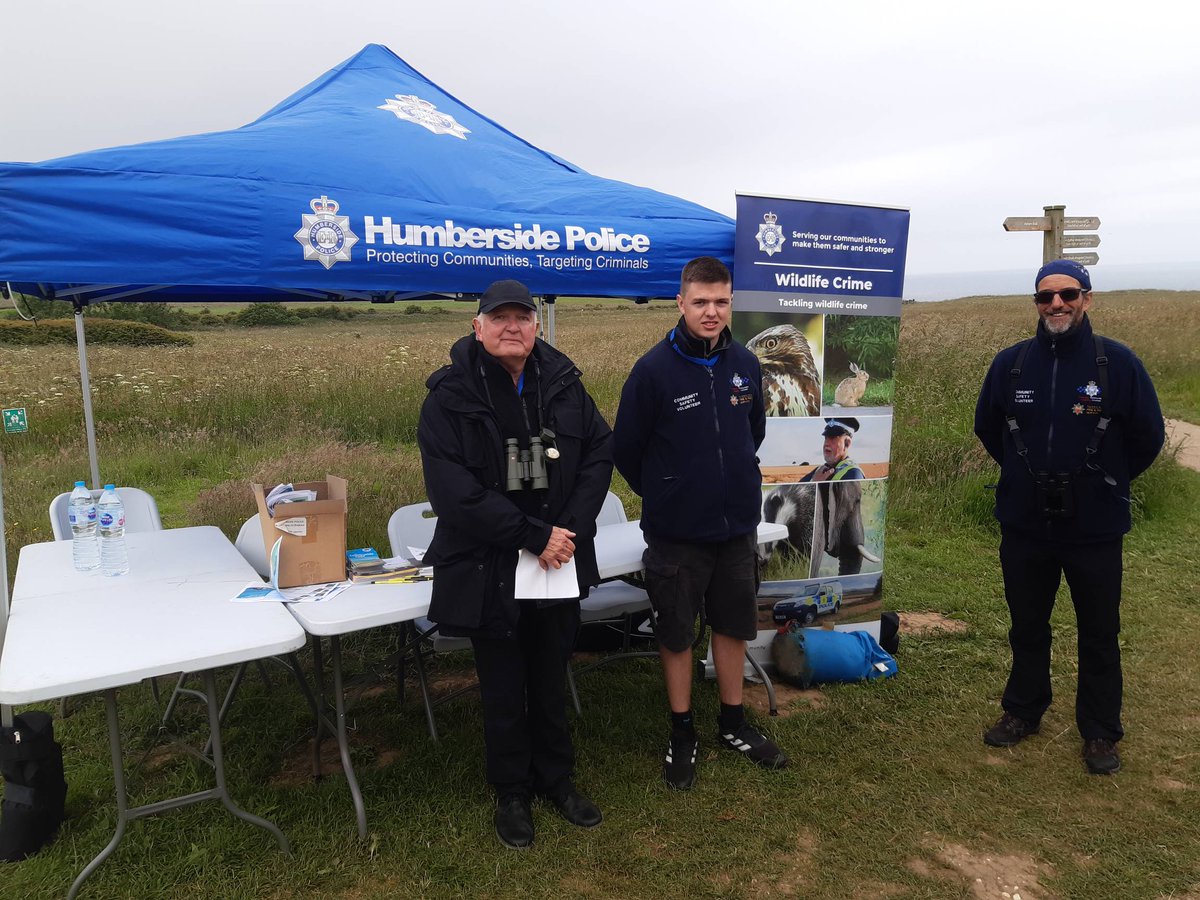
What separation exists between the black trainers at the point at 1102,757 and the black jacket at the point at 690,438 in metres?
1.71

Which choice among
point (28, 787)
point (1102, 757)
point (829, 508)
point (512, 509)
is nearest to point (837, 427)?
point (829, 508)

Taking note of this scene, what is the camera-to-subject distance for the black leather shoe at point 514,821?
2.89 metres

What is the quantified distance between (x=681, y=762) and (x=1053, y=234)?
5979 millimetres

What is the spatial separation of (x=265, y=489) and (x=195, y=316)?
34783 millimetres

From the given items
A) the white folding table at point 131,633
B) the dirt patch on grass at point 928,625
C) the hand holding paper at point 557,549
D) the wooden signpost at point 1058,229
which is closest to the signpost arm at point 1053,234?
the wooden signpost at point 1058,229

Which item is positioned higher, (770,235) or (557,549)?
(770,235)

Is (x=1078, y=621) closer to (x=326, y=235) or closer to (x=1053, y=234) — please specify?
(x=326, y=235)

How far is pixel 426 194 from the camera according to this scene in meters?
3.35

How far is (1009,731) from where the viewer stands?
359cm

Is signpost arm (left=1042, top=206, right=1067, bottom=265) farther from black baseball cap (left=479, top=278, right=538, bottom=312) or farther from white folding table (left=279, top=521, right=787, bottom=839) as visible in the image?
black baseball cap (left=479, top=278, right=538, bottom=312)

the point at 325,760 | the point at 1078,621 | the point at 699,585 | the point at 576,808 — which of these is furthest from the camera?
the point at 325,760

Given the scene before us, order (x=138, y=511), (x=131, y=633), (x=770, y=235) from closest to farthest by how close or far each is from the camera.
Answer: (x=131, y=633), (x=770, y=235), (x=138, y=511)

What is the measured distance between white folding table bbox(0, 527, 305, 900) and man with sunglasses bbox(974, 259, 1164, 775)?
2811 millimetres

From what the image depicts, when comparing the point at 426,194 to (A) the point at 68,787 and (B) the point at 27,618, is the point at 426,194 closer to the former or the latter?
(B) the point at 27,618
